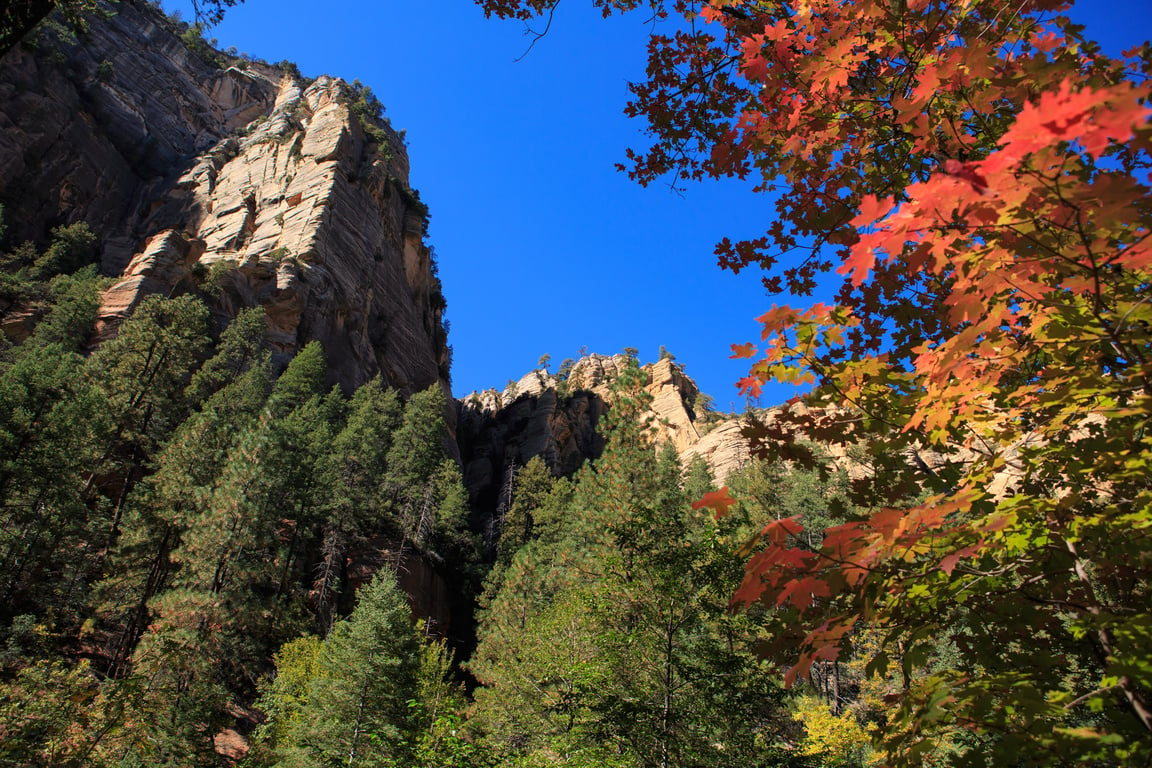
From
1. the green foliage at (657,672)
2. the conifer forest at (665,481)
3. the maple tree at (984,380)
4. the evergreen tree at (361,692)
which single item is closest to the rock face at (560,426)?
the conifer forest at (665,481)

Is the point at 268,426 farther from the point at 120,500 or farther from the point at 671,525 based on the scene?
the point at 671,525

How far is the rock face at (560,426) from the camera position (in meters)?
53.2

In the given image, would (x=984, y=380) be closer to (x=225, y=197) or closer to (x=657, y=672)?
(x=657, y=672)

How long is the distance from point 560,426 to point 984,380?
5970 centimetres

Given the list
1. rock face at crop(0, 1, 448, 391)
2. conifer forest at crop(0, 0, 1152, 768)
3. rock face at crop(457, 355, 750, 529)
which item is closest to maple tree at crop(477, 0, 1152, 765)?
conifer forest at crop(0, 0, 1152, 768)

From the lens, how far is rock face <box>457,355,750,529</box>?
5316cm

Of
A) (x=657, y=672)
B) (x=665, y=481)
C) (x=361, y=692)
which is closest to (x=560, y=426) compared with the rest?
(x=665, y=481)

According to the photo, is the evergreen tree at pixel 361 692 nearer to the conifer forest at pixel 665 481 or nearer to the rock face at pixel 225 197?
the conifer forest at pixel 665 481

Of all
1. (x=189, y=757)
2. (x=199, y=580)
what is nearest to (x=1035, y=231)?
(x=189, y=757)

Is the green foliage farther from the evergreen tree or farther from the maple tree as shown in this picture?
the maple tree

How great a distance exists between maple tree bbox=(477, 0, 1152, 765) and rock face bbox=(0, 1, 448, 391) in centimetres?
4082

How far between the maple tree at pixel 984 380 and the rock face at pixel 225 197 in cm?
4082

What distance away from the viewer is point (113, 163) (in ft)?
170

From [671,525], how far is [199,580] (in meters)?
16.4
